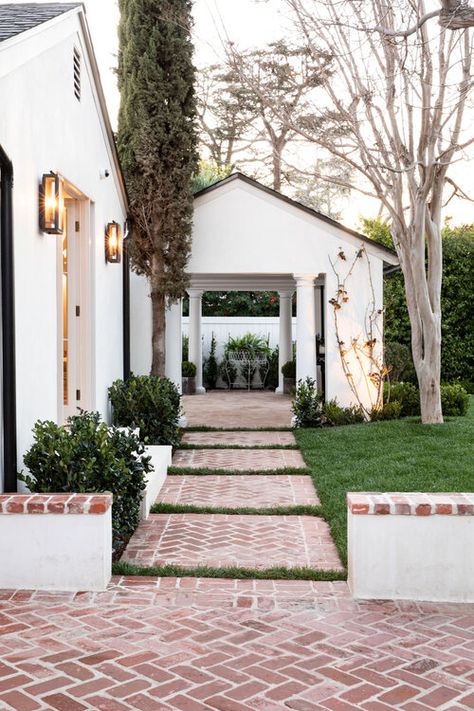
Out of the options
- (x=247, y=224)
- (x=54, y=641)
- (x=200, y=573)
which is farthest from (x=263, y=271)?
(x=54, y=641)

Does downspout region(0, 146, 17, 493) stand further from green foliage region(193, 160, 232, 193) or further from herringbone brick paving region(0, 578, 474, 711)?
green foliage region(193, 160, 232, 193)

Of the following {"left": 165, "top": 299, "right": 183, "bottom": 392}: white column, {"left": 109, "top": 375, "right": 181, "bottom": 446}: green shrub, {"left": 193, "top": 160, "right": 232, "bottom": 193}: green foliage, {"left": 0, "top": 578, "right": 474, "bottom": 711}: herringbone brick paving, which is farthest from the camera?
{"left": 193, "top": 160, "right": 232, "bottom": 193}: green foliage

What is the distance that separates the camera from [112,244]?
9258mm

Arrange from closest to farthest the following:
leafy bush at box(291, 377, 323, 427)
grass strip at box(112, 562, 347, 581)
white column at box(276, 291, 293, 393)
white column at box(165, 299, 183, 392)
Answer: grass strip at box(112, 562, 347, 581)
leafy bush at box(291, 377, 323, 427)
white column at box(165, 299, 183, 392)
white column at box(276, 291, 293, 393)

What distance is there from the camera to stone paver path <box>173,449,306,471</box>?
9258mm

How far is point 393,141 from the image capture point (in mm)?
10141

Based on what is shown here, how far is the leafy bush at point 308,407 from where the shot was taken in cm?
1226

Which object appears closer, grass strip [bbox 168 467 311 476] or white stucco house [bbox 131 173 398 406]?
grass strip [bbox 168 467 311 476]

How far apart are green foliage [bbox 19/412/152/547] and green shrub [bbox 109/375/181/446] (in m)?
3.23

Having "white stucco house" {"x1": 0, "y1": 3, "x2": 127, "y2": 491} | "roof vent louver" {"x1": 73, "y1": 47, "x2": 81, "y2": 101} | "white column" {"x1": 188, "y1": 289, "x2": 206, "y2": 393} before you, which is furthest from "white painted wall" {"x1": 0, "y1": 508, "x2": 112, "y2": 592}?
"white column" {"x1": 188, "y1": 289, "x2": 206, "y2": 393}

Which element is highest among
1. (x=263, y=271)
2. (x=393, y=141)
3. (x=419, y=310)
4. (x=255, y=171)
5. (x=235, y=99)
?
(x=235, y=99)

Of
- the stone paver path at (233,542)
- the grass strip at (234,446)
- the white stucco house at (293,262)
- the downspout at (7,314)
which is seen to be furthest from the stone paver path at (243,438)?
the downspout at (7,314)

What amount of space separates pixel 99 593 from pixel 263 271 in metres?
8.14

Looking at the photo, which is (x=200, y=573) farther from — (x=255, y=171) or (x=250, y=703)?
(x=255, y=171)
